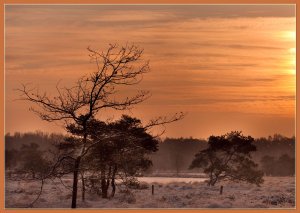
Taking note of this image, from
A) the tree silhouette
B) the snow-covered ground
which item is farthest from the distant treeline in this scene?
the snow-covered ground

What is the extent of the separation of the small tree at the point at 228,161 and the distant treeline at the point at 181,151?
0.75 metres

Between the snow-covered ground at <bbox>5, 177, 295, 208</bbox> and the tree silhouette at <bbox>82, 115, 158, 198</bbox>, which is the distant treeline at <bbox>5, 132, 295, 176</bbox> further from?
the snow-covered ground at <bbox>5, 177, 295, 208</bbox>

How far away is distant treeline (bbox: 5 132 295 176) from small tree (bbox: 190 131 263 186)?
75 cm

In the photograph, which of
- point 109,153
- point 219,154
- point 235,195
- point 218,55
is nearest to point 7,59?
point 109,153

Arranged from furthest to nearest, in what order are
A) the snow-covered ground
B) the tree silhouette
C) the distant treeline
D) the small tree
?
the small tree → the distant treeline → the snow-covered ground → the tree silhouette

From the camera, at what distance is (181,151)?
178ft

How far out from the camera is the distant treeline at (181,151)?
38.4 metres

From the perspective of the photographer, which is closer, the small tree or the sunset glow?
the sunset glow

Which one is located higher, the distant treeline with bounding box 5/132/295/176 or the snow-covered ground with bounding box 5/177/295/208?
the distant treeline with bounding box 5/132/295/176

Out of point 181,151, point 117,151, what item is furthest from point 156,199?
point 181,151

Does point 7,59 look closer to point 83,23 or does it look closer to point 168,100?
point 83,23

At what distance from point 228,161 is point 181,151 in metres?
4.26

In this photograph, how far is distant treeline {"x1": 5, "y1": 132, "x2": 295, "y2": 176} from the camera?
126 feet

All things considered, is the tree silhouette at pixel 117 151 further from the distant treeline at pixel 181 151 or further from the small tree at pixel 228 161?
the small tree at pixel 228 161
